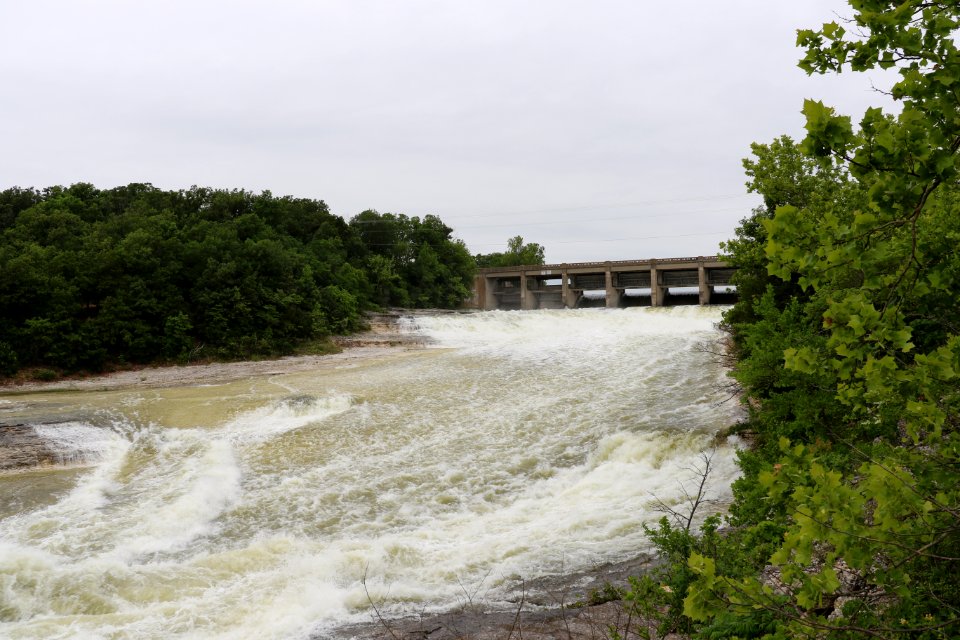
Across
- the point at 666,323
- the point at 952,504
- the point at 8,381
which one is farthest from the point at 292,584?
the point at 666,323

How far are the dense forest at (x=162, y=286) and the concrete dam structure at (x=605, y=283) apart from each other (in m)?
14.8

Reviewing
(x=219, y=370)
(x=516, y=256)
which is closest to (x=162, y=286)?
(x=219, y=370)

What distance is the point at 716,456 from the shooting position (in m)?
12.3

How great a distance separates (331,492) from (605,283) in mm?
42079

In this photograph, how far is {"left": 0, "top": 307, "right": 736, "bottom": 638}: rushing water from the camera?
8070 mm

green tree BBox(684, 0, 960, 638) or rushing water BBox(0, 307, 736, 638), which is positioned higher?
green tree BBox(684, 0, 960, 638)

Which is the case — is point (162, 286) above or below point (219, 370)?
above

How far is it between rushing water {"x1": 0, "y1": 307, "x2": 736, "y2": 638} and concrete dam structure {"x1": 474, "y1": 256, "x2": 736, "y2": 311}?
89.5ft

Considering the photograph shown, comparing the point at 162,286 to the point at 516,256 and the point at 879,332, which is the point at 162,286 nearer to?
the point at 879,332

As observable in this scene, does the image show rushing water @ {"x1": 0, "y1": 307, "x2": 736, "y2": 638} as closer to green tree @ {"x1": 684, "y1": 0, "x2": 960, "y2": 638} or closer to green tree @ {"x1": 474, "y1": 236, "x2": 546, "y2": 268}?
green tree @ {"x1": 684, "y1": 0, "x2": 960, "y2": 638}

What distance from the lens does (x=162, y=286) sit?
2944 cm

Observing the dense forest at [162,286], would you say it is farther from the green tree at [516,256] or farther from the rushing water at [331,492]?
the green tree at [516,256]

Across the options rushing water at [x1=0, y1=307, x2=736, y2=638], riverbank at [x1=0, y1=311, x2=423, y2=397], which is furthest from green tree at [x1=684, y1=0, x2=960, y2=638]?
riverbank at [x1=0, y1=311, x2=423, y2=397]

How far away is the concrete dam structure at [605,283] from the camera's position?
47469 mm
